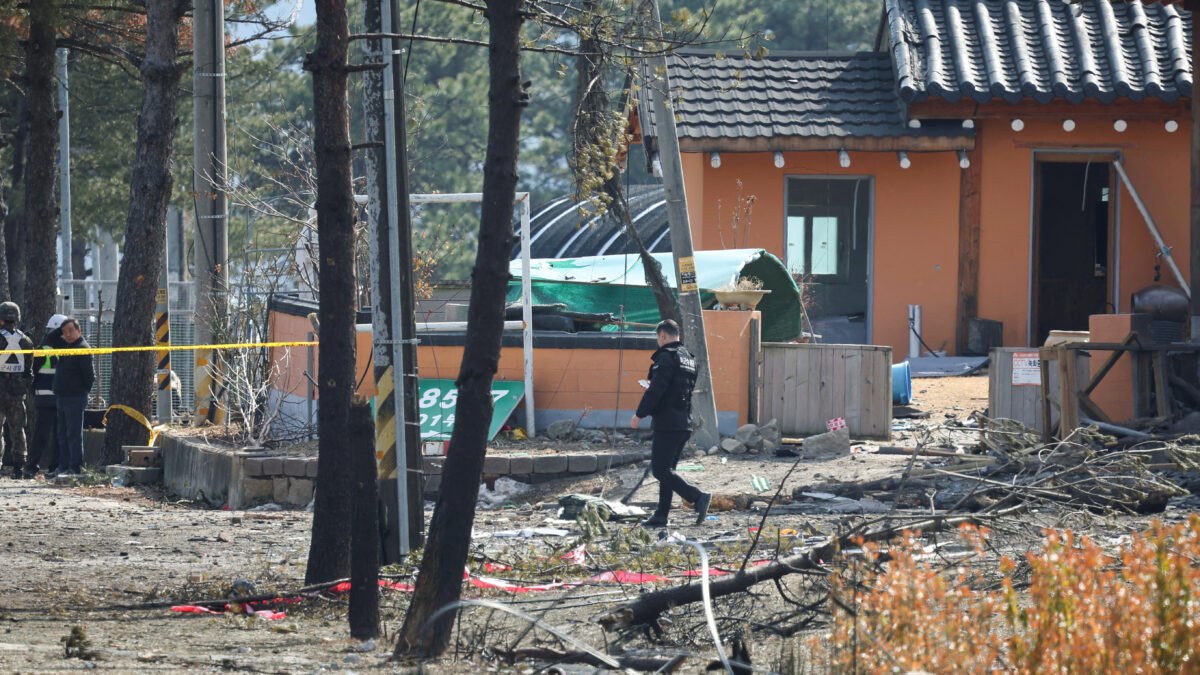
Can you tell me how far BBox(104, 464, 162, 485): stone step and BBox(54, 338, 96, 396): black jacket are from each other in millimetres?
932

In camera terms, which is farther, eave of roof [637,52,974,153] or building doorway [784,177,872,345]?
building doorway [784,177,872,345]

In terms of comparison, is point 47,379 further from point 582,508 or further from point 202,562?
point 582,508

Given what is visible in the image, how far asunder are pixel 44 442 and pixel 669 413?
8.02 metres

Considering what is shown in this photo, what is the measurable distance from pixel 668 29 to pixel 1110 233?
1227 cm

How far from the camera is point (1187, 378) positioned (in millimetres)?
11891

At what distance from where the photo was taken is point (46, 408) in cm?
1464

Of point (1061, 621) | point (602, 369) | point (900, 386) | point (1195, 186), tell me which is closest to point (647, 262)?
point (602, 369)

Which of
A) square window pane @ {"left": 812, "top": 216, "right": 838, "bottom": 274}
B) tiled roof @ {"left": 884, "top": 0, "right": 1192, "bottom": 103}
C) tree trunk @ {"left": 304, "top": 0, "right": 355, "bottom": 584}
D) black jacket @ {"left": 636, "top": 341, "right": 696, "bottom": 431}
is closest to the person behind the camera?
tree trunk @ {"left": 304, "top": 0, "right": 355, "bottom": 584}

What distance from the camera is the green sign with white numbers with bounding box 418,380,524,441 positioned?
12.6 meters

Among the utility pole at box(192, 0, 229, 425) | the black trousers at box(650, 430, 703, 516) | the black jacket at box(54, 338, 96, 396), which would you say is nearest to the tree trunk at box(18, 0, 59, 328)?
the utility pole at box(192, 0, 229, 425)

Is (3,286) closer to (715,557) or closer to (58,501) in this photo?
(58,501)

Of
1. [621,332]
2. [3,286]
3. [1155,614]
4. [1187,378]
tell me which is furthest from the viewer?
[3,286]

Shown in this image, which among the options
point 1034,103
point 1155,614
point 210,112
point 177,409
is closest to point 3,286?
point 177,409

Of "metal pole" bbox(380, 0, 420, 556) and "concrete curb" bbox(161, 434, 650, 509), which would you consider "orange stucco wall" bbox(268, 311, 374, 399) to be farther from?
"metal pole" bbox(380, 0, 420, 556)
